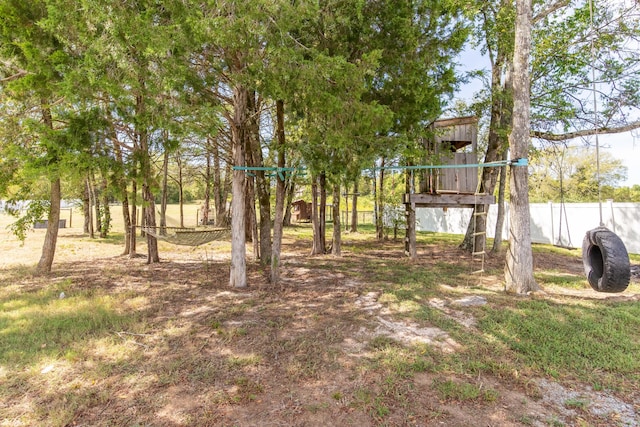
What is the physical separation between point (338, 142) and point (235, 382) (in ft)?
11.7

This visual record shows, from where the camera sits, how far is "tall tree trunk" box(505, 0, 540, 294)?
5.14 m

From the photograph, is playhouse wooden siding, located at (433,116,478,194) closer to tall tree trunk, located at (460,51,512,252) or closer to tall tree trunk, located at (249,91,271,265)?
tall tree trunk, located at (460,51,512,252)

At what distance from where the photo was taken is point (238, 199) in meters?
5.52

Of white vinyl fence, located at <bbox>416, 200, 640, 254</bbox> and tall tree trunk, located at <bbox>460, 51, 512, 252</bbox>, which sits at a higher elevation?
tall tree trunk, located at <bbox>460, 51, 512, 252</bbox>

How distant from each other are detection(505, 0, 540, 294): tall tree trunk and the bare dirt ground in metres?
0.44

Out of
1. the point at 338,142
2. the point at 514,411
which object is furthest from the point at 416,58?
the point at 514,411

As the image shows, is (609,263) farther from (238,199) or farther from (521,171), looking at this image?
(238,199)

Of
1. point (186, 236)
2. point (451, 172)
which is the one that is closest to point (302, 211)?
point (451, 172)

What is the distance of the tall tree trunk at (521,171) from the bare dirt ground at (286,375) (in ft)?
1.44

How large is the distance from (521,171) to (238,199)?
15.1ft

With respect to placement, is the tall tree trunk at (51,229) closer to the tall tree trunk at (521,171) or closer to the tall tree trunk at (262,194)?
the tall tree trunk at (262,194)

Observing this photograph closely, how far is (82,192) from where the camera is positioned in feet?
42.4

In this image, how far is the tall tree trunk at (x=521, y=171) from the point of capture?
514 cm

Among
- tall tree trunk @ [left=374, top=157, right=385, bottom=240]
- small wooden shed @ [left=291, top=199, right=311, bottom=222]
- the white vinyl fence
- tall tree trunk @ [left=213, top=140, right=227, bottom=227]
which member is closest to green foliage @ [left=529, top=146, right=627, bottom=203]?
the white vinyl fence
